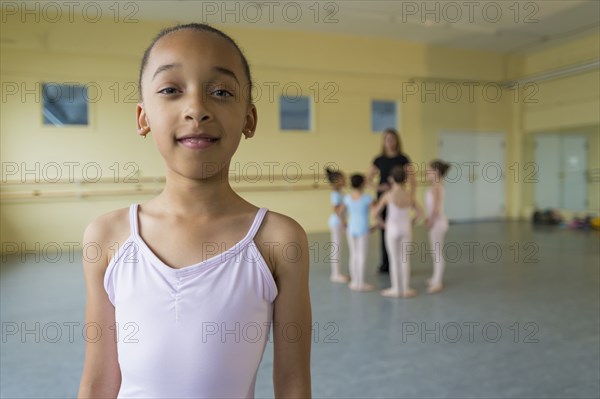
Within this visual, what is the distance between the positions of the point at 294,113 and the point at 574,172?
6554 mm

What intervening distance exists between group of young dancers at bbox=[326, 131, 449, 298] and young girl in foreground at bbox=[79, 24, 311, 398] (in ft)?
13.3

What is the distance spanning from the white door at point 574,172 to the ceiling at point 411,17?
2.48 meters

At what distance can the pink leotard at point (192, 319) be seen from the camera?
77 centimetres

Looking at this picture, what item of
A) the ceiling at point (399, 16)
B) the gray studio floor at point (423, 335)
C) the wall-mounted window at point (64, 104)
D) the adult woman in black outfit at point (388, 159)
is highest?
the ceiling at point (399, 16)

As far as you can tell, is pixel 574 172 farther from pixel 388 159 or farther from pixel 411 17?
pixel 388 159

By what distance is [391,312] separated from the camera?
424cm

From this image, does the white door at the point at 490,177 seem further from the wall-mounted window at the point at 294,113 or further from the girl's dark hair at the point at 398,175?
Result: the girl's dark hair at the point at 398,175

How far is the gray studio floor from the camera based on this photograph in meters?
2.83

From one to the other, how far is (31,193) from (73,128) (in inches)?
47.1

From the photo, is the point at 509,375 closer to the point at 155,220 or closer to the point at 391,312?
the point at 391,312

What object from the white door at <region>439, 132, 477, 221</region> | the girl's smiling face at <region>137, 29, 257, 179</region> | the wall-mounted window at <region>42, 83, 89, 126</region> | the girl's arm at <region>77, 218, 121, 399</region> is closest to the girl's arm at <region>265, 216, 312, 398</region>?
the girl's smiling face at <region>137, 29, 257, 179</region>

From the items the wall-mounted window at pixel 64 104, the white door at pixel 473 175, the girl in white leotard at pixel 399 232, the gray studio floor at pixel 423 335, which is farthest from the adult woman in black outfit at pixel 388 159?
the white door at pixel 473 175

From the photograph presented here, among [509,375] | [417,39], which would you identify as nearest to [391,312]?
[509,375]

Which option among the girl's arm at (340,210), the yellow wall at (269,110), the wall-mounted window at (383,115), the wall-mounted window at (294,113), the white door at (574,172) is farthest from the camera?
the white door at (574,172)
